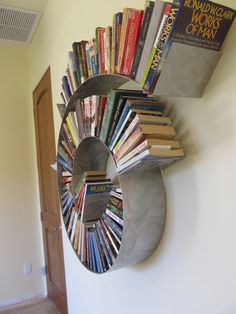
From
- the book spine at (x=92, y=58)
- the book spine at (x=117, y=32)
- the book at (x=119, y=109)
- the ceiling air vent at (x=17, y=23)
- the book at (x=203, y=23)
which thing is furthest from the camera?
the ceiling air vent at (x=17, y=23)

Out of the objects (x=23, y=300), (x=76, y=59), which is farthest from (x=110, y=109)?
(x=23, y=300)

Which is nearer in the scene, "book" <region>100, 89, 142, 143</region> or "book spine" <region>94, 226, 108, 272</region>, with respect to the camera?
"book" <region>100, 89, 142, 143</region>

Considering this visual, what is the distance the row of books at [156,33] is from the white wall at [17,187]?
94.3 inches

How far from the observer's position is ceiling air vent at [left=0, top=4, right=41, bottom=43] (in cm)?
256

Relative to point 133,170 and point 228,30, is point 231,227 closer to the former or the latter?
point 133,170

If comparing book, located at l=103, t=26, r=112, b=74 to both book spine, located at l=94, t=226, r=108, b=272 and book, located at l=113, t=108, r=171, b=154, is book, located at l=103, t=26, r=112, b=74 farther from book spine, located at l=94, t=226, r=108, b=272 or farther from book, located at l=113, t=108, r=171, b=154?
book spine, located at l=94, t=226, r=108, b=272

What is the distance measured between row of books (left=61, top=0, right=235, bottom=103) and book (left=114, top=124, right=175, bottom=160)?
157 millimetres

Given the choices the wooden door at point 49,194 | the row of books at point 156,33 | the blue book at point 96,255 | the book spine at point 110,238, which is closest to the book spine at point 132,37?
the row of books at point 156,33

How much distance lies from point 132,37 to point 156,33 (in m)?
0.11

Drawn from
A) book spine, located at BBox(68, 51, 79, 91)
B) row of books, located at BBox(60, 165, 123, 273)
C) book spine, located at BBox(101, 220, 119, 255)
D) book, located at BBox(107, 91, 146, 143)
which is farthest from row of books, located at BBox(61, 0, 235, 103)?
book spine, located at BBox(101, 220, 119, 255)

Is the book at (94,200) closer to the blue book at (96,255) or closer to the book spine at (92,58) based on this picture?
the blue book at (96,255)

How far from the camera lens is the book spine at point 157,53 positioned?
774mm

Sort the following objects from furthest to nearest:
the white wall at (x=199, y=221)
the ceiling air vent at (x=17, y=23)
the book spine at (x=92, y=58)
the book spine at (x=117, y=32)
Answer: the ceiling air vent at (x=17, y=23), the book spine at (x=92, y=58), the book spine at (x=117, y=32), the white wall at (x=199, y=221)

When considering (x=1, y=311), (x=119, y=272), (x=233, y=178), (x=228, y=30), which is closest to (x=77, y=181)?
(x=119, y=272)
